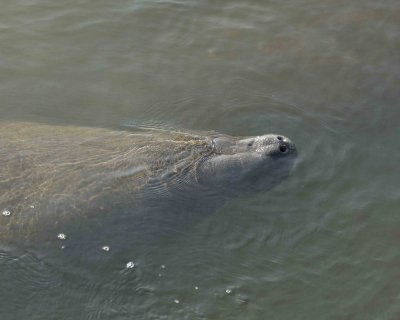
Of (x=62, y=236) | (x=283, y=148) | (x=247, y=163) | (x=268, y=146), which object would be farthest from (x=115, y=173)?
(x=283, y=148)

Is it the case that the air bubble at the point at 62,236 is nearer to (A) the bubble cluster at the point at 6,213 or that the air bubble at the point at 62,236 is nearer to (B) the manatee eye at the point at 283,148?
(A) the bubble cluster at the point at 6,213

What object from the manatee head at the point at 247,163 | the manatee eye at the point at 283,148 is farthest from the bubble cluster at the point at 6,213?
the manatee eye at the point at 283,148

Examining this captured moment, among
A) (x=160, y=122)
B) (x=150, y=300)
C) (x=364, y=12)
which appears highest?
(x=364, y=12)

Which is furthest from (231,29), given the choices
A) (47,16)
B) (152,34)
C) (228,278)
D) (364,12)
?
(228,278)

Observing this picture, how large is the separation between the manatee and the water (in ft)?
0.86

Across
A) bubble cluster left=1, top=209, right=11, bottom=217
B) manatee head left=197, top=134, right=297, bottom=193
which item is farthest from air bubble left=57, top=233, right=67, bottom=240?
manatee head left=197, top=134, right=297, bottom=193

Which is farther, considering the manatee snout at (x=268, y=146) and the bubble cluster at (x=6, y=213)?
the manatee snout at (x=268, y=146)

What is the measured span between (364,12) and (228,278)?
512cm

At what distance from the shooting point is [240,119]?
752 cm

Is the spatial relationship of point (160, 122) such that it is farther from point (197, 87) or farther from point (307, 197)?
point (307, 197)

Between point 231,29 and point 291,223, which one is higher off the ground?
point 231,29

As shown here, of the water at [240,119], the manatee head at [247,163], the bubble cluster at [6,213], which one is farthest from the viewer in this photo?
the manatee head at [247,163]

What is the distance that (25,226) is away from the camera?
18.0 ft

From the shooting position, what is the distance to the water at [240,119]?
5.65 m
